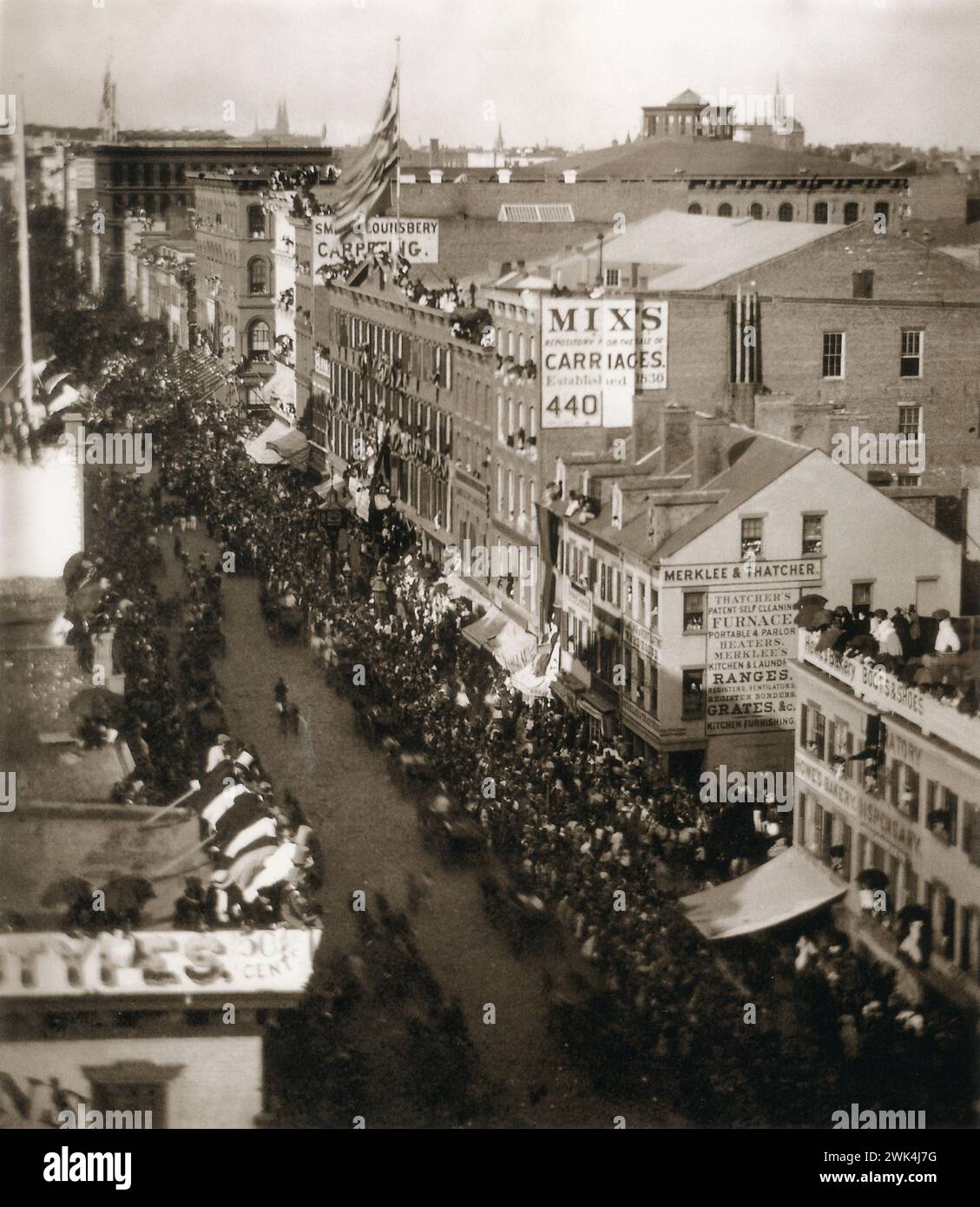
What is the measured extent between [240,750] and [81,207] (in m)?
10.9

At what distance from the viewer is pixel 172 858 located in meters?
20.4

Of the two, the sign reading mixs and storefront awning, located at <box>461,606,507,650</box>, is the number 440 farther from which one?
storefront awning, located at <box>461,606,507,650</box>

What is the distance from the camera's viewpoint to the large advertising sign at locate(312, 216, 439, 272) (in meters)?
34.1

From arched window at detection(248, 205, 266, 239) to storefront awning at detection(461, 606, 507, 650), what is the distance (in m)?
6.89

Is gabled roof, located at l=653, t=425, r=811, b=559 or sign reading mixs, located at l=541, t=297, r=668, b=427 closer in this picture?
gabled roof, located at l=653, t=425, r=811, b=559

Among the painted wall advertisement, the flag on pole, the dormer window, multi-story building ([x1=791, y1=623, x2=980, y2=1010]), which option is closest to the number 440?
the dormer window

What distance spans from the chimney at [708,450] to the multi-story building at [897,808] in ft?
12.6

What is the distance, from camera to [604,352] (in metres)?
28.2

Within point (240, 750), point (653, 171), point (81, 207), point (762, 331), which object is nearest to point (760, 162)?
point (653, 171)

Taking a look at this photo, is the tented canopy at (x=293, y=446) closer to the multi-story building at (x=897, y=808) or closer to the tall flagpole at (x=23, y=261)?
the tall flagpole at (x=23, y=261)

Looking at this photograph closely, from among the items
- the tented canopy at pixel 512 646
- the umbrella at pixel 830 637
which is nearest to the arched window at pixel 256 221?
the tented canopy at pixel 512 646

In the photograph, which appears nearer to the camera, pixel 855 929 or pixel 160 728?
pixel 855 929

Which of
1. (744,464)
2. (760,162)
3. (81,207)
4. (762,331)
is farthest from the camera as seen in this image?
(760,162)
